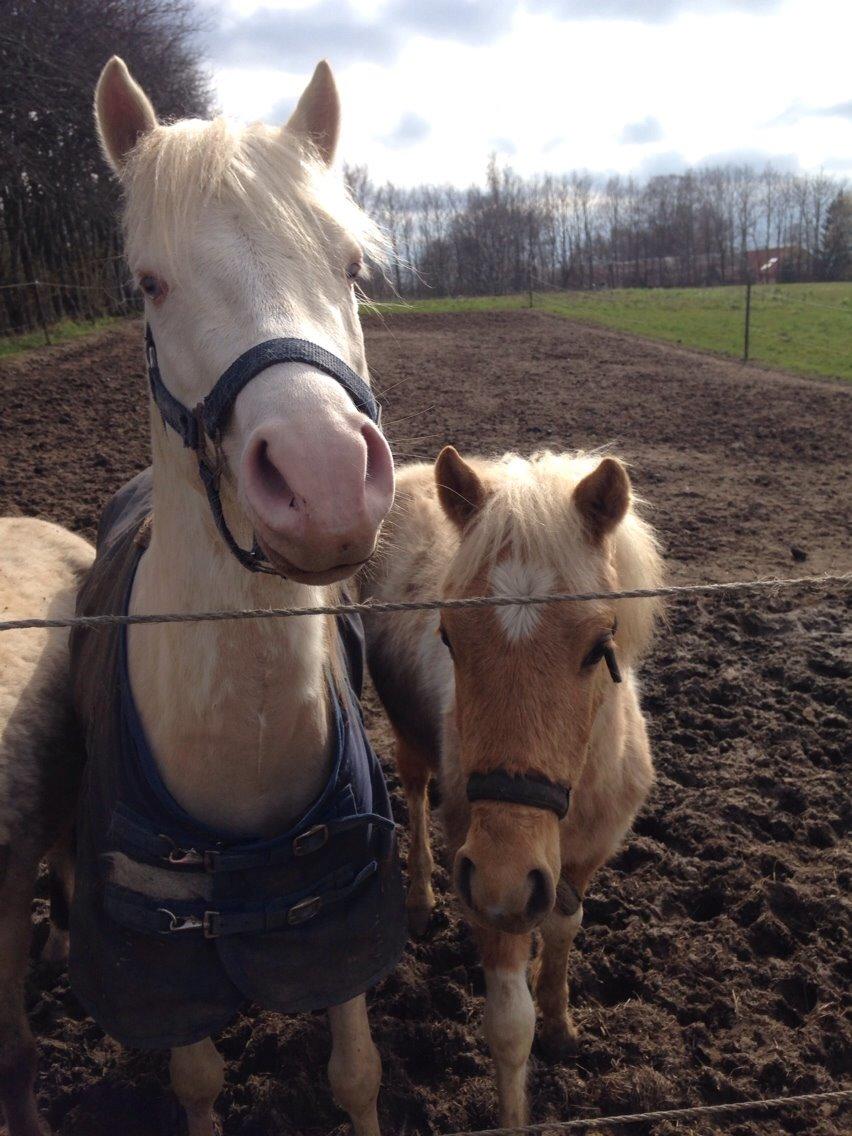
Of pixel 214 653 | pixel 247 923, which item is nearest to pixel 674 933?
pixel 247 923

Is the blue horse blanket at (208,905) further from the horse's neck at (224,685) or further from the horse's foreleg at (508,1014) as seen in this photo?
the horse's foreleg at (508,1014)

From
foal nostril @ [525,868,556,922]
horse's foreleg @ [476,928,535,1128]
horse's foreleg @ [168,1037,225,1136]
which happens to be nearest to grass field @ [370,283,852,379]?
horse's foreleg @ [476,928,535,1128]

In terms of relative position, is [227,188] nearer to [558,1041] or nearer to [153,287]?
[153,287]

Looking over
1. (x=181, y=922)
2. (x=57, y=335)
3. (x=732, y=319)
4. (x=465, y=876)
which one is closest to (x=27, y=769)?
(x=181, y=922)

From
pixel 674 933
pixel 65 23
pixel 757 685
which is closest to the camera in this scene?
pixel 674 933

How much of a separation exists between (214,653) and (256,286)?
780 mm

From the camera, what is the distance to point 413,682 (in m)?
3.19

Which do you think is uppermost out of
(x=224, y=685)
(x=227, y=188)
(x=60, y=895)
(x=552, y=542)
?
(x=227, y=188)

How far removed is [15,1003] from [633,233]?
79.1 meters

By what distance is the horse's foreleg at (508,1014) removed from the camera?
2.36 meters

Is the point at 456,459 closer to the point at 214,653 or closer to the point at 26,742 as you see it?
the point at 214,653

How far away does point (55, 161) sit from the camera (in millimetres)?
20875

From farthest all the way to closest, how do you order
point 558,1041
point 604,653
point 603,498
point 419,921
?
point 419,921 < point 558,1041 < point 603,498 < point 604,653

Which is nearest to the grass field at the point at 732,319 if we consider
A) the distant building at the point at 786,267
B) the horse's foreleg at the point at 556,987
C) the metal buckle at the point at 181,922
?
the horse's foreleg at the point at 556,987
